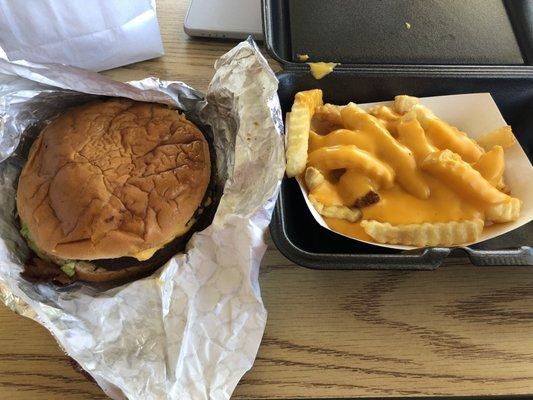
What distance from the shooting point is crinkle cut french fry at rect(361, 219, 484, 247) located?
0.79 metres

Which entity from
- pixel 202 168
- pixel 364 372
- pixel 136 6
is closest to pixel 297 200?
pixel 202 168

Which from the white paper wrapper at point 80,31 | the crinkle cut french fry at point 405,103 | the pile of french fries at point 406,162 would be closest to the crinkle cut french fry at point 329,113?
the pile of french fries at point 406,162

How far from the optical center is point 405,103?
0.95 metres

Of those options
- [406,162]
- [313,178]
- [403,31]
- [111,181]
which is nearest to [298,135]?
[313,178]

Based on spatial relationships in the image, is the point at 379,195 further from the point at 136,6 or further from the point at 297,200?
the point at 136,6

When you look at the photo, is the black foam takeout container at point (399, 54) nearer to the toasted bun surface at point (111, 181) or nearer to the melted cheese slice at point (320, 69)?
the melted cheese slice at point (320, 69)

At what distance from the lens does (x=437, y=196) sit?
0.84 meters

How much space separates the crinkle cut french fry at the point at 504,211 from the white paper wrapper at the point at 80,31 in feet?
2.38

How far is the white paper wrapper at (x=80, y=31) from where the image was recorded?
0.95m

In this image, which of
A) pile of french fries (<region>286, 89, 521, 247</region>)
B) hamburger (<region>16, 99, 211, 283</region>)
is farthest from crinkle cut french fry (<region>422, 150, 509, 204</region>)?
hamburger (<region>16, 99, 211, 283</region>)

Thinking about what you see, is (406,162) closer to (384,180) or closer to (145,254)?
(384,180)

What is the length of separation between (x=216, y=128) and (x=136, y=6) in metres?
0.31

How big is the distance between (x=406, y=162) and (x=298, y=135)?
179 millimetres

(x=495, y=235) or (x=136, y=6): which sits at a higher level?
(x=136, y=6)
